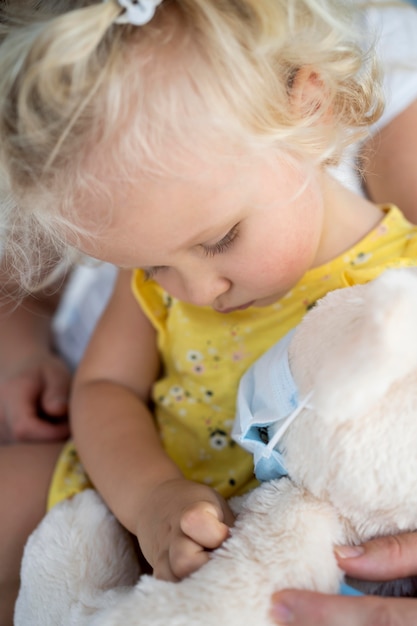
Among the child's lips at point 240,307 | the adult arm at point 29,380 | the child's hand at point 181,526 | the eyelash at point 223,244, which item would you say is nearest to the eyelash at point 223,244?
the eyelash at point 223,244

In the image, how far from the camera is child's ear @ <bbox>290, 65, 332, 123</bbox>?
0.69 metres

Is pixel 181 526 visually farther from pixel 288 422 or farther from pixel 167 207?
pixel 167 207

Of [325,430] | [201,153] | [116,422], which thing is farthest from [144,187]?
[116,422]

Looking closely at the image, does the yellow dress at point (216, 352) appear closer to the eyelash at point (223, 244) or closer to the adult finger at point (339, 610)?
the eyelash at point (223, 244)

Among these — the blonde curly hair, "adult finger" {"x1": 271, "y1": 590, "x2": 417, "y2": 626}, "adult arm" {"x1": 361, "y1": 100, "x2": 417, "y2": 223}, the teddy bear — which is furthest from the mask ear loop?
"adult arm" {"x1": 361, "y1": 100, "x2": 417, "y2": 223}

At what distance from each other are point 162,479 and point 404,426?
35 centimetres

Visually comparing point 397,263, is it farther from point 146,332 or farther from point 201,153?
point 146,332

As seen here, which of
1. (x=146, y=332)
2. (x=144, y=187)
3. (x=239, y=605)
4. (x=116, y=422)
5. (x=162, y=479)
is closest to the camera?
(x=239, y=605)

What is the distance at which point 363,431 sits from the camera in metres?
0.49

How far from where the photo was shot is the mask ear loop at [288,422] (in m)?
0.51

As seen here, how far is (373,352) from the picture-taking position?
1.48ft

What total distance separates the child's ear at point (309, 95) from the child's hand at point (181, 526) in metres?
0.41

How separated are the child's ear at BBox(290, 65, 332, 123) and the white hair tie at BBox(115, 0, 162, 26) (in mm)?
187

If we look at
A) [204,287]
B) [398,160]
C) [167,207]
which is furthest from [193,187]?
[398,160]
